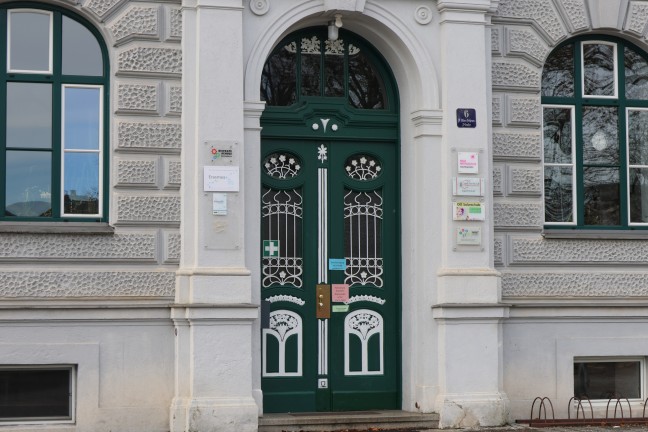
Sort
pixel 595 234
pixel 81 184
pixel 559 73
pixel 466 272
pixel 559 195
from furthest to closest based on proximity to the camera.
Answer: pixel 559 73
pixel 559 195
pixel 595 234
pixel 466 272
pixel 81 184

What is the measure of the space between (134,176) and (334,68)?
260 centimetres

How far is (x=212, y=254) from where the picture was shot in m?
11.9

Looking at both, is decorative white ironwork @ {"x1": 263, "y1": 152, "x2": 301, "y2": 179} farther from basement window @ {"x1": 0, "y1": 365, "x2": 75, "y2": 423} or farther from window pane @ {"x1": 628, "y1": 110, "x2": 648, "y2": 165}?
window pane @ {"x1": 628, "y1": 110, "x2": 648, "y2": 165}

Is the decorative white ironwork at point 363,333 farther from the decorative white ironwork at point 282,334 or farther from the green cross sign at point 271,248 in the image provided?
the green cross sign at point 271,248

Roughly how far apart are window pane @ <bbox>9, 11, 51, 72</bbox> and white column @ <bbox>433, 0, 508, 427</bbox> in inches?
166

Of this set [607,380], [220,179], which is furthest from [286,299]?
[607,380]

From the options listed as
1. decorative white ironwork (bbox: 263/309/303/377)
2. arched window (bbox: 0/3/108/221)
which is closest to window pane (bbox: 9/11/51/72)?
arched window (bbox: 0/3/108/221)

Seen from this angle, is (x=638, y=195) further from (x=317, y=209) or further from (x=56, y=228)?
(x=56, y=228)

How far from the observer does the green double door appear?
12.6 metres

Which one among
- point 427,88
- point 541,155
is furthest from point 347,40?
point 541,155

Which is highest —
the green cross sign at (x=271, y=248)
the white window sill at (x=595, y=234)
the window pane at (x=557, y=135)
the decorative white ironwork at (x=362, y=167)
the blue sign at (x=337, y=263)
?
the window pane at (x=557, y=135)

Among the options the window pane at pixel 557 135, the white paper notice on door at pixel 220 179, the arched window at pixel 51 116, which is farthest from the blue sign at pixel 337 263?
the window pane at pixel 557 135

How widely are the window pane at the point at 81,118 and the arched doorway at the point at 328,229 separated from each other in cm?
180

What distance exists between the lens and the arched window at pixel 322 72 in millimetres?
12891
